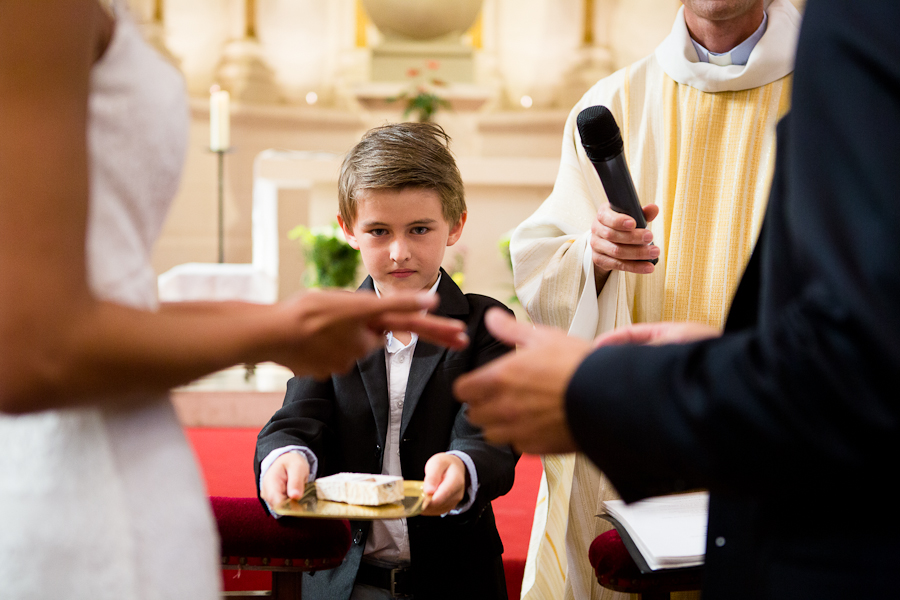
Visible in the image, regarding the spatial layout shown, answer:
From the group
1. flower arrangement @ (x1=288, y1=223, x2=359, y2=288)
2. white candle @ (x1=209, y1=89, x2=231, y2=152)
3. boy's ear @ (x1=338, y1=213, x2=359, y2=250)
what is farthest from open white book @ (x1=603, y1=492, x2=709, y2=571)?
white candle @ (x1=209, y1=89, x2=231, y2=152)

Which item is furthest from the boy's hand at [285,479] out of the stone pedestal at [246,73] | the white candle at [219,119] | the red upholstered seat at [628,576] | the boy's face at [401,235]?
the stone pedestal at [246,73]

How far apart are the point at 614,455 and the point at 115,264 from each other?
1.95ft

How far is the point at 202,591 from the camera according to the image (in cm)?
95

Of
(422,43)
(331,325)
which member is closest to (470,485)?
(331,325)

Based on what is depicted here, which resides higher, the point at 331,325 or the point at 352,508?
the point at 331,325

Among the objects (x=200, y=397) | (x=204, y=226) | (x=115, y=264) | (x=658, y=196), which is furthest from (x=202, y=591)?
(x=204, y=226)

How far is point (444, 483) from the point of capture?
164 cm

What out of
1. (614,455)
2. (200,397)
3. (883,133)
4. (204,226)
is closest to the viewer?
(883,133)

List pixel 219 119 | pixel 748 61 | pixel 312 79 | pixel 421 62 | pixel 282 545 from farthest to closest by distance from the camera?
pixel 312 79, pixel 421 62, pixel 219 119, pixel 748 61, pixel 282 545

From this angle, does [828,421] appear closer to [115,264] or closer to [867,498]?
[867,498]

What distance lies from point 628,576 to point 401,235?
973 millimetres

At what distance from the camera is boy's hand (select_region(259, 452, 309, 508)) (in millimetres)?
1666

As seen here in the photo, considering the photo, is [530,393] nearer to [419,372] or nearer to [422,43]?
[419,372]

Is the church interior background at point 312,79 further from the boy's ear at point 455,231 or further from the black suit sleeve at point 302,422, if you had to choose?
the black suit sleeve at point 302,422
